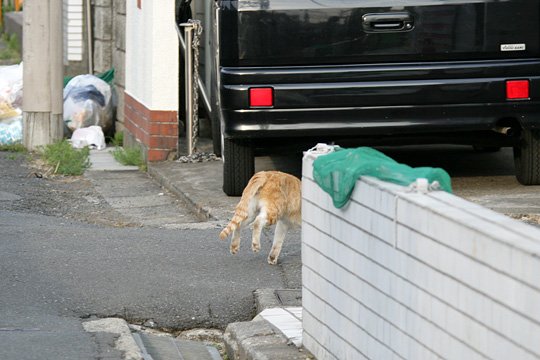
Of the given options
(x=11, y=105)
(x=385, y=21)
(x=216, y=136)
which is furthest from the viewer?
(x=11, y=105)

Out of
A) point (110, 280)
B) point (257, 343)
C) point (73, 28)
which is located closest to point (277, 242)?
point (110, 280)

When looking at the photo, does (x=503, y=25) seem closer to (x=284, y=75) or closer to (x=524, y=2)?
(x=524, y=2)

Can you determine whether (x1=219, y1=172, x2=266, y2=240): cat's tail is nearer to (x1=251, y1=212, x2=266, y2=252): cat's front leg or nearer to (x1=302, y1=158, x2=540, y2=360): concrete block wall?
(x1=251, y1=212, x2=266, y2=252): cat's front leg

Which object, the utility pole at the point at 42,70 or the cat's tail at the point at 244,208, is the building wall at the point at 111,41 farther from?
the cat's tail at the point at 244,208

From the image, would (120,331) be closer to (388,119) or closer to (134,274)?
(134,274)

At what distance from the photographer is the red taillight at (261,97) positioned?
9844 millimetres

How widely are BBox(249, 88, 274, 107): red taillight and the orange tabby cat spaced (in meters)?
1.93

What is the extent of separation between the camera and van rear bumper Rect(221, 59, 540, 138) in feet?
32.3

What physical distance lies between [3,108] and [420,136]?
745 centimetres

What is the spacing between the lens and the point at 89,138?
50.1 feet

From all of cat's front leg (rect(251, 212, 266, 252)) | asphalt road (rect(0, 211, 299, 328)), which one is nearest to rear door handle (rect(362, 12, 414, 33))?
asphalt road (rect(0, 211, 299, 328))

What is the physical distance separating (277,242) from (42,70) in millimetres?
7792

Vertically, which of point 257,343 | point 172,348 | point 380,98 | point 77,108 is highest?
point 380,98

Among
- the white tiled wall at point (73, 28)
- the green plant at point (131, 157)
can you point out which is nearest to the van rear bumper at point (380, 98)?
the green plant at point (131, 157)
